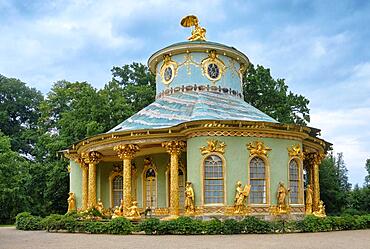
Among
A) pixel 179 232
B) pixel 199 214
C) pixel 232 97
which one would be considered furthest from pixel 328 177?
pixel 179 232

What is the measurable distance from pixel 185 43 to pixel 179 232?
12.6 m

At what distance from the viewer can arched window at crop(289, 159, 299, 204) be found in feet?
73.3

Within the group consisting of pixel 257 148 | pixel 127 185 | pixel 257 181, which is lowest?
pixel 127 185

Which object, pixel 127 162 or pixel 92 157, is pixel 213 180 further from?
pixel 92 157

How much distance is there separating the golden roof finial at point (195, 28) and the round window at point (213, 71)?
2.22 meters

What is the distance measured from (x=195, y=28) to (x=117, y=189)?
34.0ft

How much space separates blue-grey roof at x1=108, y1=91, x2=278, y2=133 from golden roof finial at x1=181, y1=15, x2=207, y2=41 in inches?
150

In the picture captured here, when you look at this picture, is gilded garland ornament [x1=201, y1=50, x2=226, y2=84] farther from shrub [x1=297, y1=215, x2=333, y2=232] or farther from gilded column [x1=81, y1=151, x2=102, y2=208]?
shrub [x1=297, y1=215, x2=333, y2=232]

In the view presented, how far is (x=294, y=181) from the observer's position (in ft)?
73.9

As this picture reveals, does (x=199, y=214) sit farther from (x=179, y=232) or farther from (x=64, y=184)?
(x=64, y=184)

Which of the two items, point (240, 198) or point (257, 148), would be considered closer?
point (240, 198)

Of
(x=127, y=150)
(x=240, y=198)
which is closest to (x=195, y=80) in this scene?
(x=127, y=150)

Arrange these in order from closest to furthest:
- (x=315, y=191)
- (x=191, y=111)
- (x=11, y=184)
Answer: (x=191, y=111) < (x=315, y=191) < (x=11, y=184)

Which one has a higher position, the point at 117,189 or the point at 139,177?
the point at 139,177
